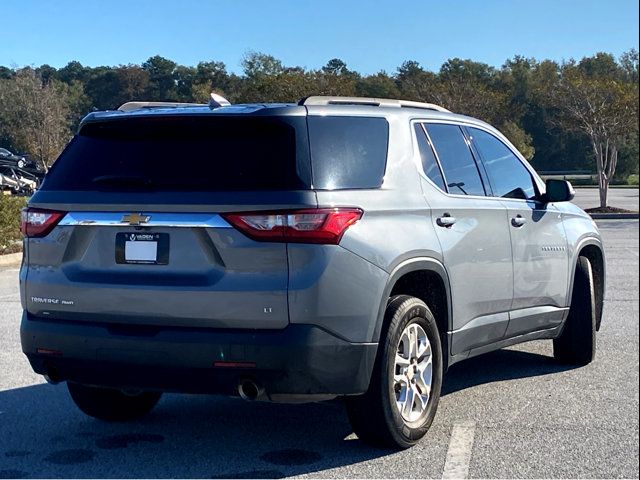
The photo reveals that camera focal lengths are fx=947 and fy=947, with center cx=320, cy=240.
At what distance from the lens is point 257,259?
15.1 feet

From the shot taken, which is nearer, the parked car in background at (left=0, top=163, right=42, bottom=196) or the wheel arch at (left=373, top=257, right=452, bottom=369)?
the wheel arch at (left=373, top=257, right=452, bottom=369)

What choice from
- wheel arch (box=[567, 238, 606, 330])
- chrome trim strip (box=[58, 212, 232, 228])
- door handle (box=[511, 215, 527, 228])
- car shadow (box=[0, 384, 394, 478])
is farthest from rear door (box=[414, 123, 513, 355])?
wheel arch (box=[567, 238, 606, 330])

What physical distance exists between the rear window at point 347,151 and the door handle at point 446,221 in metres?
0.53

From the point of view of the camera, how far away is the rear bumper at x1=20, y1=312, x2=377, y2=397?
4.57m

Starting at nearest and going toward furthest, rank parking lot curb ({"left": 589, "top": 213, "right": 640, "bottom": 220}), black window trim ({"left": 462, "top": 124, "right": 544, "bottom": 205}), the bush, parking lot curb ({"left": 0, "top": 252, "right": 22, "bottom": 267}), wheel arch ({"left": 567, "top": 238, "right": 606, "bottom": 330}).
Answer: black window trim ({"left": 462, "top": 124, "right": 544, "bottom": 205}) → wheel arch ({"left": 567, "top": 238, "right": 606, "bottom": 330}) → parking lot curb ({"left": 0, "top": 252, "right": 22, "bottom": 267}) → the bush → parking lot curb ({"left": 589, "top": 213, "right": 640, "bottom": 220})

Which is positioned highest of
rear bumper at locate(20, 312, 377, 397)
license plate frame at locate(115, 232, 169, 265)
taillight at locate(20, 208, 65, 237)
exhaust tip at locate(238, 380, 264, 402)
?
taillight at locate(20, 208, 65, 237)

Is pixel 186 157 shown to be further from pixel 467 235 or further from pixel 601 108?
pixel 601 108

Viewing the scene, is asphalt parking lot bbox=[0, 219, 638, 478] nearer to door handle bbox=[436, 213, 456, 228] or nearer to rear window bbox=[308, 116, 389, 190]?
door handle bbox=[436, 213, 456, 228]

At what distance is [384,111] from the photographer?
5.48 meters

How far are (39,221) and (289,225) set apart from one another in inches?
58.0

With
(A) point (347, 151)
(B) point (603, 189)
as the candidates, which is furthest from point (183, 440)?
(B) point (603, 189)

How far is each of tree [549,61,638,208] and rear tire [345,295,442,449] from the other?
24478mm

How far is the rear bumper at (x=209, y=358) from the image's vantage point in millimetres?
4574

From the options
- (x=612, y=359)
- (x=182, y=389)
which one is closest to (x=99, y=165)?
(x=182, y=389)
